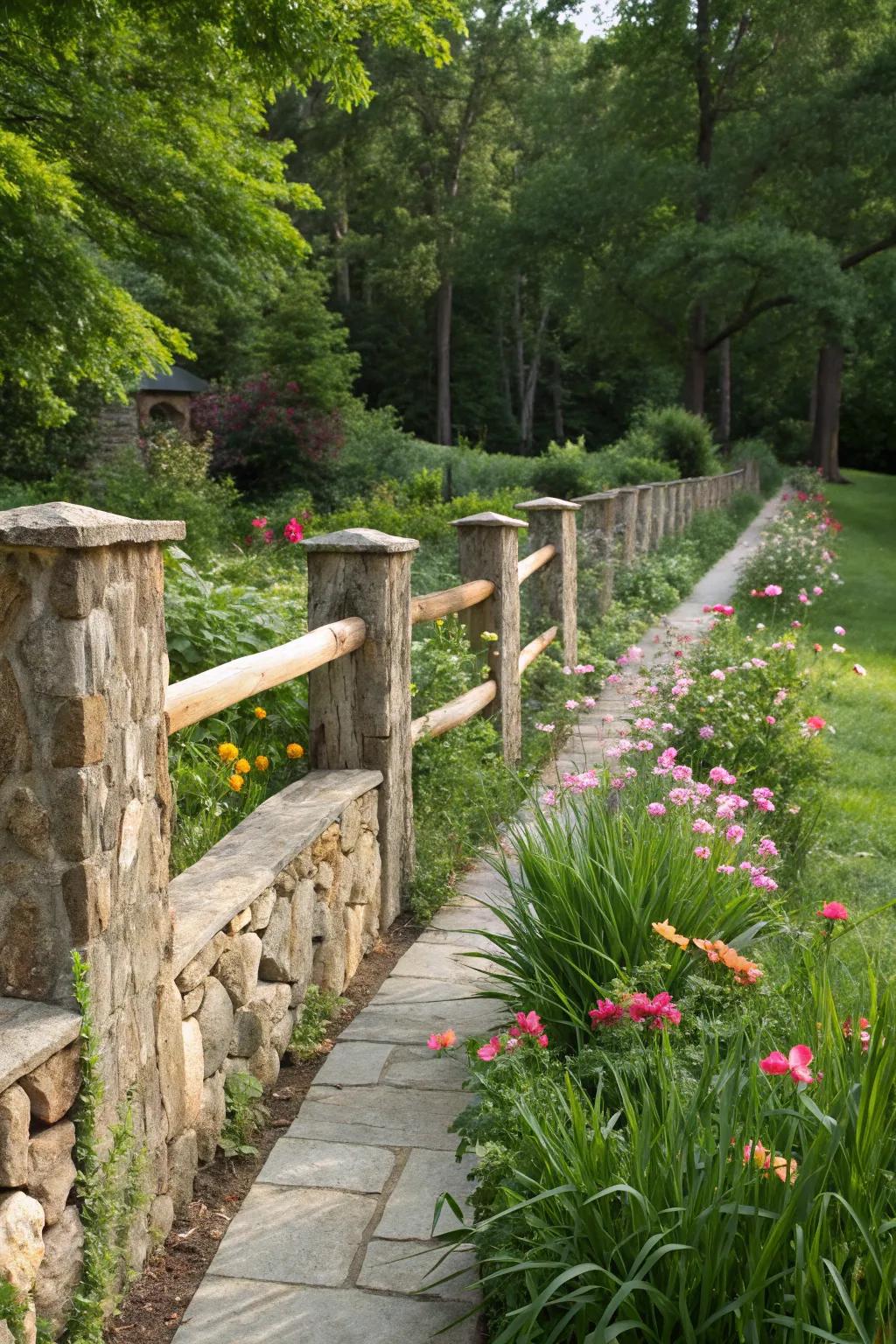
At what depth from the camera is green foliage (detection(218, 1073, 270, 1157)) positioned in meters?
3.07

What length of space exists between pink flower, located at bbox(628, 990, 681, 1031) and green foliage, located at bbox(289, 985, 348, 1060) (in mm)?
1200

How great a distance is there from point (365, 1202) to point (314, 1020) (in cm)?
94

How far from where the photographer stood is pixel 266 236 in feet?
37.1

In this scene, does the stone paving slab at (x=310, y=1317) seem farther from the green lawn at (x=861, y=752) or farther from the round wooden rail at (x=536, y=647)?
the round wooden rail at (x=536, y=647)

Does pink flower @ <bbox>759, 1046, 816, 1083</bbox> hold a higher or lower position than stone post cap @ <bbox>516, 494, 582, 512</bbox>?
lower

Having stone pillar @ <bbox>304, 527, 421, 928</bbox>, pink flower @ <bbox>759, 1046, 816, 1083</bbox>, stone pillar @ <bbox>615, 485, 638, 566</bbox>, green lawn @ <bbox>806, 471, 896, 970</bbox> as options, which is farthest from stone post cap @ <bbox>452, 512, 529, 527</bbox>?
stone pillar @ <bbox>615, 485, 638, 566</bbox>

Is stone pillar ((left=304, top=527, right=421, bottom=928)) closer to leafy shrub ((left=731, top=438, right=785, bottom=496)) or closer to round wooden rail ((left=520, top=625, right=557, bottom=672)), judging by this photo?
round wooden rail ((left=520, top=625, right=557, bottom=672))

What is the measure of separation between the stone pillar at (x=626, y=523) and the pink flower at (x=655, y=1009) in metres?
9.65

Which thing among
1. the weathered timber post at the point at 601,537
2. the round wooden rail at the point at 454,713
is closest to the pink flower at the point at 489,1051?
the round wooden rail at the point at 454,713

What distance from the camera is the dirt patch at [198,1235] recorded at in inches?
96.7

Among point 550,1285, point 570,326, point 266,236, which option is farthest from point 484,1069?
point 570,326

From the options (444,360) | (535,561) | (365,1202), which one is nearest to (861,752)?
(535,561)

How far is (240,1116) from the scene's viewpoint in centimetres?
312

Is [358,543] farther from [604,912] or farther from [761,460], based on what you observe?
[761,460]
